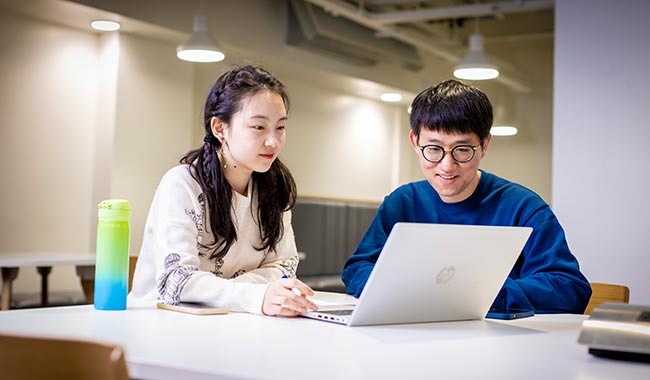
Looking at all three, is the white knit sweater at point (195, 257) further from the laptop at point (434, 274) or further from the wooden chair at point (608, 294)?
the wooden chair at point (608, 294)

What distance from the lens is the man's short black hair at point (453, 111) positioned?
2119 mm

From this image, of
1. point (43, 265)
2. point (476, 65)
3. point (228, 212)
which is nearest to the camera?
point (228, 212)

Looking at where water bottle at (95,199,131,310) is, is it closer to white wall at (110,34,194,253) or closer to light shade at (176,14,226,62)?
light shade at (176,14,226,62)

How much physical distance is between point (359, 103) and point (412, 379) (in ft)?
26.3

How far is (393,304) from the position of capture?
154 centimetres

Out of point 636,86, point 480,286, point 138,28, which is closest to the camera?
point 480,286

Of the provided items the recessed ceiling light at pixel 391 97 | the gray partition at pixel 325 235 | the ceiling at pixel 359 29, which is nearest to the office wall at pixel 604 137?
the ceiling at pixel 359 29

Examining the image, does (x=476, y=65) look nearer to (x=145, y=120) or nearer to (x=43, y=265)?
(x=145, y=120)

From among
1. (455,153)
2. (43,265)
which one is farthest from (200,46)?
(455,153)

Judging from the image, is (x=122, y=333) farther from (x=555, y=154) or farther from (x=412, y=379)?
(x=555, y=154)

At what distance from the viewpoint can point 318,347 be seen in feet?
4.19

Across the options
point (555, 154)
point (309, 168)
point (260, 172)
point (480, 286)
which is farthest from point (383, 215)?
point (309, 168)

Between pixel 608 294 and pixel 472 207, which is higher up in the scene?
pixel 472 207

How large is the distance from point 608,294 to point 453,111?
68cm
